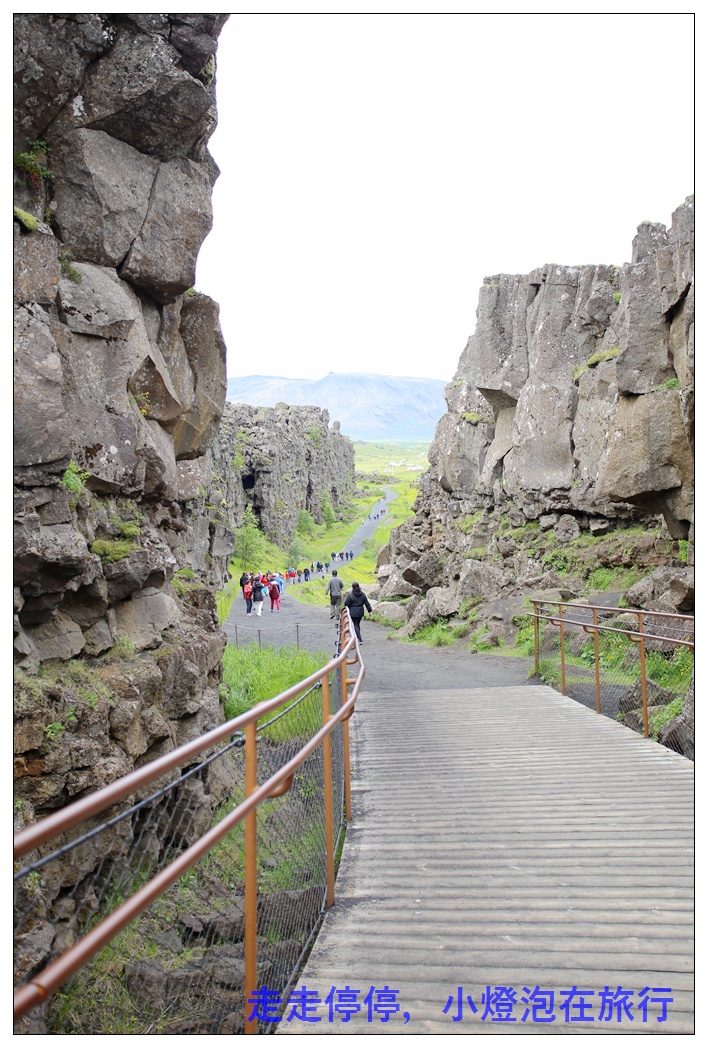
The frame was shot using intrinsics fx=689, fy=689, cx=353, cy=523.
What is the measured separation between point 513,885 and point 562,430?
17832 mm

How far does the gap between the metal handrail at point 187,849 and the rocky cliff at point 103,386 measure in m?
3.62

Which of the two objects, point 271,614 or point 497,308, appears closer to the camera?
point 497,308

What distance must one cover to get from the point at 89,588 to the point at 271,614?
21.2 m

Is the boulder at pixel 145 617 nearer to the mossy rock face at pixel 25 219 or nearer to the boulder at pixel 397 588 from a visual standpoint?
the mossy rock face at pixel 25 219

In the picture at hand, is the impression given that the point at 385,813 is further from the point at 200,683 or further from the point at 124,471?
the point at 124,471

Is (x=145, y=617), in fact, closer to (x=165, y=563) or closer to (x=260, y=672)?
(x=165, y=563)

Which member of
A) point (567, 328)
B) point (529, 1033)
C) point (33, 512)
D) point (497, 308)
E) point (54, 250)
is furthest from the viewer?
point (497, 308)

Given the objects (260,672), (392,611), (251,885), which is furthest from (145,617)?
(392,611)

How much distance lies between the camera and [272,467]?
2335 inches

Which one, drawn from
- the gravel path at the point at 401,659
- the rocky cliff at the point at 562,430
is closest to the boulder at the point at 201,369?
the gravel path at the point at 401,659

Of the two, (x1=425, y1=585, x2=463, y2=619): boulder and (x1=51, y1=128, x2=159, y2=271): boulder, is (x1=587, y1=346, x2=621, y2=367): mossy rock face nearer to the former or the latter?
(x1=425, y1=585, x2=463, y2=619): boulder

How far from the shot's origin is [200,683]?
32.9 feet

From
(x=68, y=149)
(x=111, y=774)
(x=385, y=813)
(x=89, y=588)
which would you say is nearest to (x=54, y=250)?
(x=68, y=149)

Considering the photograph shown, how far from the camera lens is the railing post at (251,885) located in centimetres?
307
